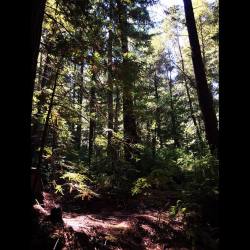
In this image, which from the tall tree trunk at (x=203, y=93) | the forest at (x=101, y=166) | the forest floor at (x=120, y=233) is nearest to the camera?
the forest floor at (x=120, y=233)

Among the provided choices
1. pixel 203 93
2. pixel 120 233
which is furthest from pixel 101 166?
pixel 120 233

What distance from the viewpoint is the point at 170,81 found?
123ft

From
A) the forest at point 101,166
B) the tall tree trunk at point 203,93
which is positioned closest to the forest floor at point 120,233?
the forest at point 101,166

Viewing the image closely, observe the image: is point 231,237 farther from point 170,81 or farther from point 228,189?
point 170,81

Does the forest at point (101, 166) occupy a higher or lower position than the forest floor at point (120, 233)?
higher

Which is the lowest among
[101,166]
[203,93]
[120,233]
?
[120,233]

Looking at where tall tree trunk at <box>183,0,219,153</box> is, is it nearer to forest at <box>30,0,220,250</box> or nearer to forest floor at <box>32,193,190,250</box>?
forest at <box>30,0,220,250</box>

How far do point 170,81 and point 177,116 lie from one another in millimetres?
8747

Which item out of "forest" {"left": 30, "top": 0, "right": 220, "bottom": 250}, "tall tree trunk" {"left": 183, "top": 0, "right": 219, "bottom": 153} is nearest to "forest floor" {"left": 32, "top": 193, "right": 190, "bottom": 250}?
"forest" {"left": 30, "top": 0, "right": 220, "bottom": 250}

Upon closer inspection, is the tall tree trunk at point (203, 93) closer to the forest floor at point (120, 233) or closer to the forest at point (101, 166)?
the forest at point (101, 166)

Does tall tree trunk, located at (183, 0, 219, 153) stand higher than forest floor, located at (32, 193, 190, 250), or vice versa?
tall tree trunk, located at (183, 0, 219, 153)

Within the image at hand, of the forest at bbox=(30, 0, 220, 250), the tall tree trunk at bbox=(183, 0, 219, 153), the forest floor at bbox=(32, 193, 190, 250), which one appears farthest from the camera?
the tall tree trunk at bbox=(183, 0, 219, 153)

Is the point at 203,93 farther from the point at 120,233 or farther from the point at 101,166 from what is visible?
the point at 120,233

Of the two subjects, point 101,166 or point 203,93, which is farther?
point 101,166
